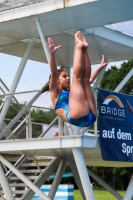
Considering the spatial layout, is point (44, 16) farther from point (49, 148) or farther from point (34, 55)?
point (34, 55)

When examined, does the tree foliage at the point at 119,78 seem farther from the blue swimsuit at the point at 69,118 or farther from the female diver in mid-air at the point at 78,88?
the female diver in mid-air at the point at 78,88

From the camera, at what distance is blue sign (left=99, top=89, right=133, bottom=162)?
60.1 ft

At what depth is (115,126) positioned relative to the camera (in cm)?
1867

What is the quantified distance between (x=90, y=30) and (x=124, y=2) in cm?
324

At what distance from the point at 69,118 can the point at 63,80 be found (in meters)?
0.66

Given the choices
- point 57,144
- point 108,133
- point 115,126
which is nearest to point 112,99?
point 115,126

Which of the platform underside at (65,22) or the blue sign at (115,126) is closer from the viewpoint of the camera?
the platform underside at (65,22)

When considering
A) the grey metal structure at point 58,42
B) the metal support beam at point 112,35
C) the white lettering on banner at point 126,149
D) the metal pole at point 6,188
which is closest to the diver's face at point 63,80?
the grey metal structure at point 58,42

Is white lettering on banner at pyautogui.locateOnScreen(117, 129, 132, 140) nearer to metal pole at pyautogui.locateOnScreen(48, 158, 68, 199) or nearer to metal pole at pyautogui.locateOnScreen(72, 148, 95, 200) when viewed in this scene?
metal pole at pyautogui.locateOnScreen(72, 148, 95, 200)

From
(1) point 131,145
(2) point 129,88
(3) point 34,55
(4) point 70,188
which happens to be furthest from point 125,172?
(1) point 131,145

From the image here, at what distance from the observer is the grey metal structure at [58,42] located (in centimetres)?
1789

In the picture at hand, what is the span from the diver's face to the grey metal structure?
7.34 meters

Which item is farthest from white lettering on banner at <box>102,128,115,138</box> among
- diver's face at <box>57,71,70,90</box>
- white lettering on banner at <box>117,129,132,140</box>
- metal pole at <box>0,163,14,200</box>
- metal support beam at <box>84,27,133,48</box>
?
diver's face at <box>57,71,70,90</box>

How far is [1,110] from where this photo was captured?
70.6ft
